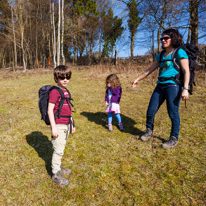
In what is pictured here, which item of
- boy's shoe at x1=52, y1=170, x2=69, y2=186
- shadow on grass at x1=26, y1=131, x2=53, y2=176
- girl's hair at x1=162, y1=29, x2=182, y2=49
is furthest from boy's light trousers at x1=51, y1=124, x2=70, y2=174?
girl's hair at x1=162, y1=29, x2=182, y2=49

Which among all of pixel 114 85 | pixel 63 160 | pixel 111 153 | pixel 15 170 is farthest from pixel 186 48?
pixel 15 170

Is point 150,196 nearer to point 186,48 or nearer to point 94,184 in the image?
point 94,184

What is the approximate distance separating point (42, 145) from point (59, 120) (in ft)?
5.25

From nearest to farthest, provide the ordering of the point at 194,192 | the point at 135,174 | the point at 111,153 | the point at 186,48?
the point at 194,192
the point at 135,174
the point at 186,48
the point at 111,153

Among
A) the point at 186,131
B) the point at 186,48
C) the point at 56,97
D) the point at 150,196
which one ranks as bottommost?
the point at 150,196

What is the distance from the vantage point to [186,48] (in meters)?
2.83

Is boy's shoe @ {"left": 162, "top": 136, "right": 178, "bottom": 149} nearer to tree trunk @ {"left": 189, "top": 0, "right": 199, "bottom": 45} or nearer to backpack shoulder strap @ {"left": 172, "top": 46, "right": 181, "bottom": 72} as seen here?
backpack shoulder strap @ {"left": 172, "top": 46, "right": 181, "bottom": 72}

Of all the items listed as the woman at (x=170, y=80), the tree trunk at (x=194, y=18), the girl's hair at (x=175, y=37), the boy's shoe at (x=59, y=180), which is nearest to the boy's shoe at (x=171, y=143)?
the woman at (x=170, y=80)

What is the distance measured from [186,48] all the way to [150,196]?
2580mm

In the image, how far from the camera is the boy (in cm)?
202

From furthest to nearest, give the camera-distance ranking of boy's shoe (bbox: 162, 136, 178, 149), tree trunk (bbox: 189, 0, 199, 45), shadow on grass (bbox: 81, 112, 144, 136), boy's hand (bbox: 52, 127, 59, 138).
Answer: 1. tree trunk (bbox: 189, 0, 199, 45)
2. shadow on grass (bbox: 81, 112, 144, 136)
3. boy's shoe (bbox: 162, 136, 178, 149)
4. boy's hand (bbox: 52, 127, 59, 138)

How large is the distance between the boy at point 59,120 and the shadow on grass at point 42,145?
0.44m

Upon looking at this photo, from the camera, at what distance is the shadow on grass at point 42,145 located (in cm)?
297

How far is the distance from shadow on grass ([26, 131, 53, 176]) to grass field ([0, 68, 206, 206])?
0.02 metres
